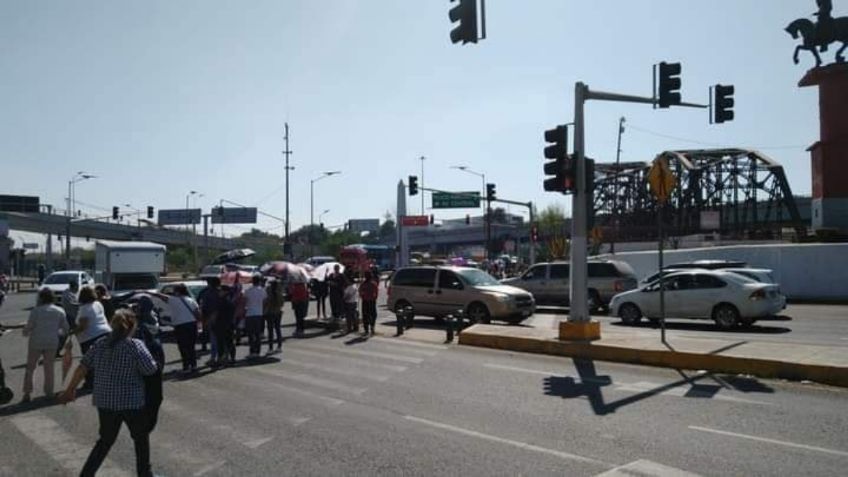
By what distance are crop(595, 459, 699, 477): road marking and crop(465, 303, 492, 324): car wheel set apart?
14.7 m

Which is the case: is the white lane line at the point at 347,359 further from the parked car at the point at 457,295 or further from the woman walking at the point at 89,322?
the parked car at the point at 457,295

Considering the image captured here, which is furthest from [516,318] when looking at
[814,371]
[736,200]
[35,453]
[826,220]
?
→ [736,200]

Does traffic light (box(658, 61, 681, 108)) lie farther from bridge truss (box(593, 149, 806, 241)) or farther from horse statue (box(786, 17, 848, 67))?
bridge truss (box(593, 149, 806, 241))

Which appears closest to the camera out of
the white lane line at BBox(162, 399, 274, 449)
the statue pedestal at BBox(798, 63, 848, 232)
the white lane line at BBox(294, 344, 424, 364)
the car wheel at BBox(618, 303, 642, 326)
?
the white lane line at BBox(162, 399, 274, 449)

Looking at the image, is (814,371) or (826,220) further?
(826,220)

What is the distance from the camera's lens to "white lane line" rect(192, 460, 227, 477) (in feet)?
22.1

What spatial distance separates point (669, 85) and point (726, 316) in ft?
23.2

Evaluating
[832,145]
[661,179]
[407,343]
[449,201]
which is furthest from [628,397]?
[449,201]

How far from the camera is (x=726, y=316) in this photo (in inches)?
786

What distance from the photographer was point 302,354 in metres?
15.7

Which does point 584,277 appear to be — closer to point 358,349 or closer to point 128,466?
point 358,349

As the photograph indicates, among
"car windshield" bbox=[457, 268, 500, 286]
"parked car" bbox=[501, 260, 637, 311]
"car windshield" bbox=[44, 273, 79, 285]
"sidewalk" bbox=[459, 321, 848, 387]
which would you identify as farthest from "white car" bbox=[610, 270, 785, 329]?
"car windshield" bbox=[44, 273, 79, 285]

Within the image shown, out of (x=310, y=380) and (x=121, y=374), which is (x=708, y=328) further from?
(x=121, y=374)

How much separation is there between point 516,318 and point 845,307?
45.8ft
